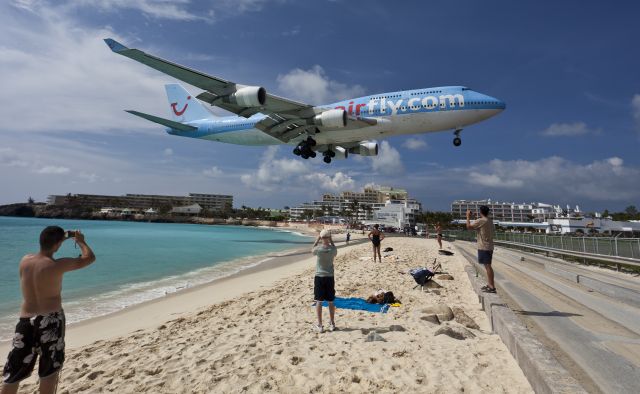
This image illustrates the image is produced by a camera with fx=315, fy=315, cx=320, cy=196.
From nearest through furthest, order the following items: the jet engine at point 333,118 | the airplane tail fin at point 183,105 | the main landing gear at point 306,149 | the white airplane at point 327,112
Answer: the white airplane at point 327,112 < the jet engine at point 333,118 < the main landing gear at point 306,149 < the airplane tail fin at point 183,105

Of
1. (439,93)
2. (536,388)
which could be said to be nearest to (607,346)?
(536,388)

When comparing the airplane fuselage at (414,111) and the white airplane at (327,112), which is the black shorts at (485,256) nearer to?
the white airplane at (327,112)

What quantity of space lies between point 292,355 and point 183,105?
40712 mm

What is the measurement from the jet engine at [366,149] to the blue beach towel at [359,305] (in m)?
25.4

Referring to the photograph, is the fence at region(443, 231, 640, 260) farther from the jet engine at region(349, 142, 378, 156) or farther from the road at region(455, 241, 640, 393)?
the jet engine at region(349, 142, 378, 156)

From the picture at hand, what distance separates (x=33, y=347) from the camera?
3.17 m

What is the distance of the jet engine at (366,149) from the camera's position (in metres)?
32.5

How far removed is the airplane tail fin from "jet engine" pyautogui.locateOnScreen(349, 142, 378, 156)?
17.6 metres

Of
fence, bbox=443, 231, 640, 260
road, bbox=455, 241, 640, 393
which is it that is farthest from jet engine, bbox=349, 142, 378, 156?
road, bbox=455, 241, 640, 393

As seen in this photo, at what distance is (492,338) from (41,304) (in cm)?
624

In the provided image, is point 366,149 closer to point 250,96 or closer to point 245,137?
point 245,137

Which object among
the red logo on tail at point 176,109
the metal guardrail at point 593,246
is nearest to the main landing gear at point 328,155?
the metal guardrail at point 593,246

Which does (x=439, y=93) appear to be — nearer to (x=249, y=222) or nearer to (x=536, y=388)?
(x=536, y=388)

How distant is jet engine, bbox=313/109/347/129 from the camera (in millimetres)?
22672
